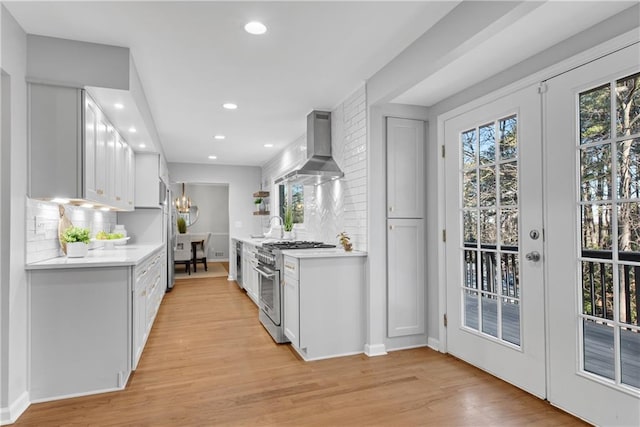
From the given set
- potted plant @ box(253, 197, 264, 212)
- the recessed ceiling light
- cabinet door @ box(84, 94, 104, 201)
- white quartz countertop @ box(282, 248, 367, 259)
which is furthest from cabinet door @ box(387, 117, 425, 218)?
potted plant @ box(253, 197, 264, 212)

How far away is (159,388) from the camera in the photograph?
2699 mm

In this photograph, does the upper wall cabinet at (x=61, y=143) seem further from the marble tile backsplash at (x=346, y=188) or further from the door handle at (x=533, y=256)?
the door handle at (x=533, y=256)

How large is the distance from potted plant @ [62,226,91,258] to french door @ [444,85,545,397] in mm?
3051

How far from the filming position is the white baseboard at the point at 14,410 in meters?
2.21

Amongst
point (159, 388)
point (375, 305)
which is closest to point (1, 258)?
point (159, 388)

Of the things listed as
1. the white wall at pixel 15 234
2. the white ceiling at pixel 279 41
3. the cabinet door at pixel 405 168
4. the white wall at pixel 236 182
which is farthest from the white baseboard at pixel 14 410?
the white wall at pixel 236 182

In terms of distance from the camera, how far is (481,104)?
9.77 ft

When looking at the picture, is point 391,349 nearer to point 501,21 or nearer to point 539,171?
point 539,171

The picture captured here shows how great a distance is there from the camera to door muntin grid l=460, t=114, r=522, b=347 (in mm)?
2719

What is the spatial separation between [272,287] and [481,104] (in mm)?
2569

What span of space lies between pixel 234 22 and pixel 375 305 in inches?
98.7

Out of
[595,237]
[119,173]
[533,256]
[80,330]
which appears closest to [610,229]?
[595,237]

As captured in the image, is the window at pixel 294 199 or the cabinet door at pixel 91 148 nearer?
the cabinet door at pixel 91 148

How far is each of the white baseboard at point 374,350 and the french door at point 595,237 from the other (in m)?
1.34
